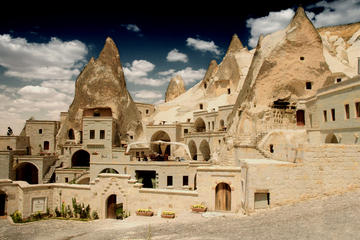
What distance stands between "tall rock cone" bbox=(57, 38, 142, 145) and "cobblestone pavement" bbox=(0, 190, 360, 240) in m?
29.4

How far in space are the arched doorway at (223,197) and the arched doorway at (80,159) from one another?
1132 inches

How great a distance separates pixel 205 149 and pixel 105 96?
1972 cm

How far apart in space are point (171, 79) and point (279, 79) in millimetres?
51607

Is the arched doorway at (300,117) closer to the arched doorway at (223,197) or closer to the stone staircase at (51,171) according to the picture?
the arched doorway at (223,197)

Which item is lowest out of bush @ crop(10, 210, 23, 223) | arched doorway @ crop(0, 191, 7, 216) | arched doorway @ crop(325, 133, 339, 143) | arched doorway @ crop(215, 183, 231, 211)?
bush @ crop(10, 210, 23, 223)

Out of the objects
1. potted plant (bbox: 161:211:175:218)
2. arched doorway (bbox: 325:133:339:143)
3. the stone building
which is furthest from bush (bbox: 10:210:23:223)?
arched doorway (bbox: 325:133:339:143)

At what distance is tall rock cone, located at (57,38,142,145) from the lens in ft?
147

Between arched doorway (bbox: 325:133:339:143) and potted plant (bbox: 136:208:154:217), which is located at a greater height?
arched doorway (bbox: 325:133:339:143)

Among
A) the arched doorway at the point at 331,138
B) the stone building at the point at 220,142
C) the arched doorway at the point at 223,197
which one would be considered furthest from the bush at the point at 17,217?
the arched doorway at the point at 331,138

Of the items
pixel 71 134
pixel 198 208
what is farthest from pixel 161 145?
pixel 198 208

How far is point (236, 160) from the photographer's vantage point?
2361 centimetres

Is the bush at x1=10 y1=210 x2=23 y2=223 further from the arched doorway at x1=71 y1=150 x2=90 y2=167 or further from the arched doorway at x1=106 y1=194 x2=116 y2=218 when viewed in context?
the arched doorway at x1=71 y1=150 x2=90 y2=167

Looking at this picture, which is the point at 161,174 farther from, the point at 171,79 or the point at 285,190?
the point at 171,79

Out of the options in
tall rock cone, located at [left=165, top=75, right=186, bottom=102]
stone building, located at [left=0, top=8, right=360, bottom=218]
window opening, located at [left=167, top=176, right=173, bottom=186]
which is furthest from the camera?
tall rock cone, located at [left=165, top=75, right=186, bottom=102]
